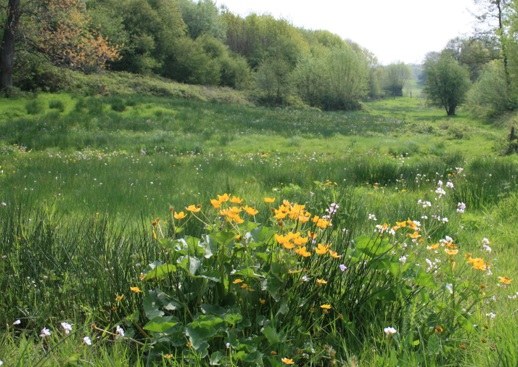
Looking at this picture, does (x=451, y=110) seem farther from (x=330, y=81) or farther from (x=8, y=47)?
(x=8, y=47)

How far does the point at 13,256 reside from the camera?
351 centimetres

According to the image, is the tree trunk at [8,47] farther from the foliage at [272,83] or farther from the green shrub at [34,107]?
the foliage at [272,83]

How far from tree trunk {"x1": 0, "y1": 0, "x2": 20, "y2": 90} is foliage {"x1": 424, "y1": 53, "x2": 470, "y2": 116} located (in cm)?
5110

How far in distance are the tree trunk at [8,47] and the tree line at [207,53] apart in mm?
45

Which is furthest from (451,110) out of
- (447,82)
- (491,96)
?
(491,96)

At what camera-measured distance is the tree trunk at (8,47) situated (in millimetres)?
22922

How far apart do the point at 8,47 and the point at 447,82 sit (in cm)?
5202

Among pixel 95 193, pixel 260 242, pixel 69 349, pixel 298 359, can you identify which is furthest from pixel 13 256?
pixel 95 193

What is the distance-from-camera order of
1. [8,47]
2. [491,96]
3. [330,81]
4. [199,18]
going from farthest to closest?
[199,18]
[330,81]
[491,96]
[8,47]

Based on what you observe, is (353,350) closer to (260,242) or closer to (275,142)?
(260,242)

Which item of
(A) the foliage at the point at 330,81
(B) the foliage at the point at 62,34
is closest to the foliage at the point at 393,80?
(A) the foliage at the point at 330,81

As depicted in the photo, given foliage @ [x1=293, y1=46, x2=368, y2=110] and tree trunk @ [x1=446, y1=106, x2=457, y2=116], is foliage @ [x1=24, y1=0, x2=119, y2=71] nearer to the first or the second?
foliage @ [x1=293, y1=46, x2=368, y2=110]

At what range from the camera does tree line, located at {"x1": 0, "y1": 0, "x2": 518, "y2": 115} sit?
75.9 feet

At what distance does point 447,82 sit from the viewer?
62531 millimetres
